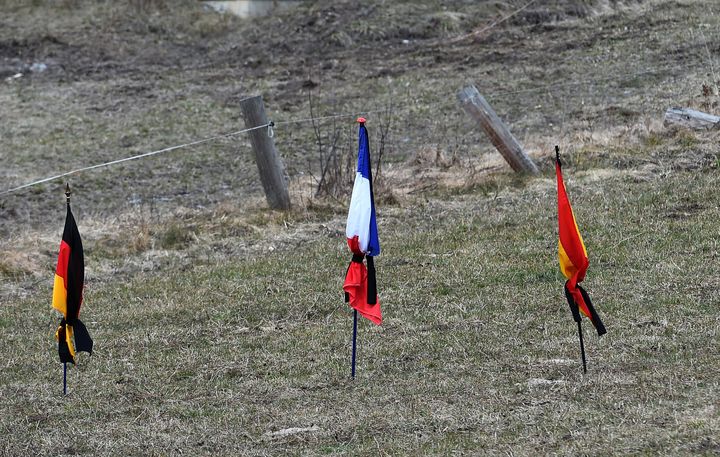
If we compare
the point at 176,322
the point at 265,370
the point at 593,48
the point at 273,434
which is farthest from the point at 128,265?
the point at 593,48

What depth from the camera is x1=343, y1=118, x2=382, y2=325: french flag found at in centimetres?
720

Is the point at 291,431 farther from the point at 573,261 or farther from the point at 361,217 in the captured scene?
the point at 573,261

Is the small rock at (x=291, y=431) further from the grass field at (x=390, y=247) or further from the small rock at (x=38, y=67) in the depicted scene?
the small rock at (x=38, y=67)

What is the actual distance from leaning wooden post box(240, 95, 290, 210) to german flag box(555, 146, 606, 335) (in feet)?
18.8

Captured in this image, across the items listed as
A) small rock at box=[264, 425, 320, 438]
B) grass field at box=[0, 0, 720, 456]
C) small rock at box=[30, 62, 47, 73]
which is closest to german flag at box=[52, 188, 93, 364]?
grass field at box=[0, 0, 720, 456]

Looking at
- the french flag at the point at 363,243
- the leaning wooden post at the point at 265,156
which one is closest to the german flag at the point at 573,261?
the french flag at the point at 363,243

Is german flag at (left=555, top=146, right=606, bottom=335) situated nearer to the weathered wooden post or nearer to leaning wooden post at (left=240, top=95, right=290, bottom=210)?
leaning wooden post at (left=240, top=95, right=290, bottom=210)

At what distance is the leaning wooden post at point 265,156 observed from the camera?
12.0 m

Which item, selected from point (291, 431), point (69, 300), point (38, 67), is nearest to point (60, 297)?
point (69, 300)

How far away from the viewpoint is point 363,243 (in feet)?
23.6

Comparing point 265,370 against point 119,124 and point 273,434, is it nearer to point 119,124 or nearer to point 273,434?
point 273,434

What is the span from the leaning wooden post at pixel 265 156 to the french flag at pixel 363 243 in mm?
4848

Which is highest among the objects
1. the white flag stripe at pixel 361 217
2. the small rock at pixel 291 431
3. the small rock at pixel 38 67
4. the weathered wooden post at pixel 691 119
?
the small rock at pixel 38 67

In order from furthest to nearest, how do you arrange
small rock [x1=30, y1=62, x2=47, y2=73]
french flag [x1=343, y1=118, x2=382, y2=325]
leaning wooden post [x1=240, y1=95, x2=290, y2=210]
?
small rock [x1=30, y1=62, x2=47, y2=73] → leaning wooden post [x1=240, y1=95, x2=290, y2=210] → french flag [x1=343, y1=118, x2=382, y2=325]
